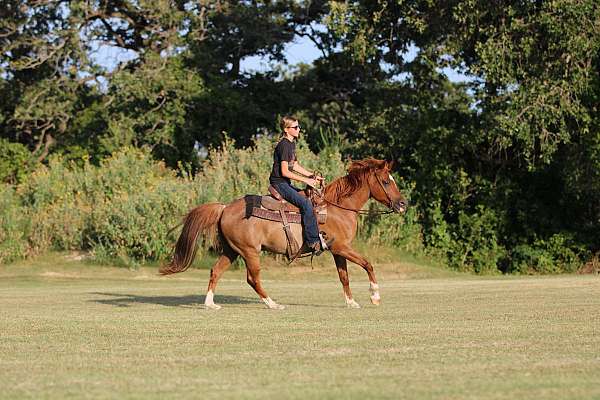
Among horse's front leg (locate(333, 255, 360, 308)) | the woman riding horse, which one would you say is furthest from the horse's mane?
horse's front leg (locate(333, 255, 360, 308))

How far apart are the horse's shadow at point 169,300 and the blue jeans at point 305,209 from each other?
2560 millimetres

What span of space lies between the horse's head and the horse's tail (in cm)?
248

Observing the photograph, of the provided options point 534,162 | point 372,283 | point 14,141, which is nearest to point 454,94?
point 534,162

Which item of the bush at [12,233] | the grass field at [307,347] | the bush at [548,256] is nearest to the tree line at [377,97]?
the bush at [548,256]

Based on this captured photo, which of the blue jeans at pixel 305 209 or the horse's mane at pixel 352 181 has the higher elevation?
the horse's mane at pixel 352 181

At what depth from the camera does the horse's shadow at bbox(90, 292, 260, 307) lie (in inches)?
680

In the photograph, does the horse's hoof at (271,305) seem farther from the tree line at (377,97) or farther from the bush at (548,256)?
the bush at (548,256)

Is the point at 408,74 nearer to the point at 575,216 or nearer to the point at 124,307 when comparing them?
the point at 575,216

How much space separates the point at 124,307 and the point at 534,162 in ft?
65.1

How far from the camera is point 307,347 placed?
32.4ft

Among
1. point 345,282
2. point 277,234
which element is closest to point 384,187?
point 345,282

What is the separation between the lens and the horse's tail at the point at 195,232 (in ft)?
51.4

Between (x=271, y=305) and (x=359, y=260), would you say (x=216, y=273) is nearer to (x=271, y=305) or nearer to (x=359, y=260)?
(x=271, y=305)

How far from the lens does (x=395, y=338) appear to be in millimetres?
10578
